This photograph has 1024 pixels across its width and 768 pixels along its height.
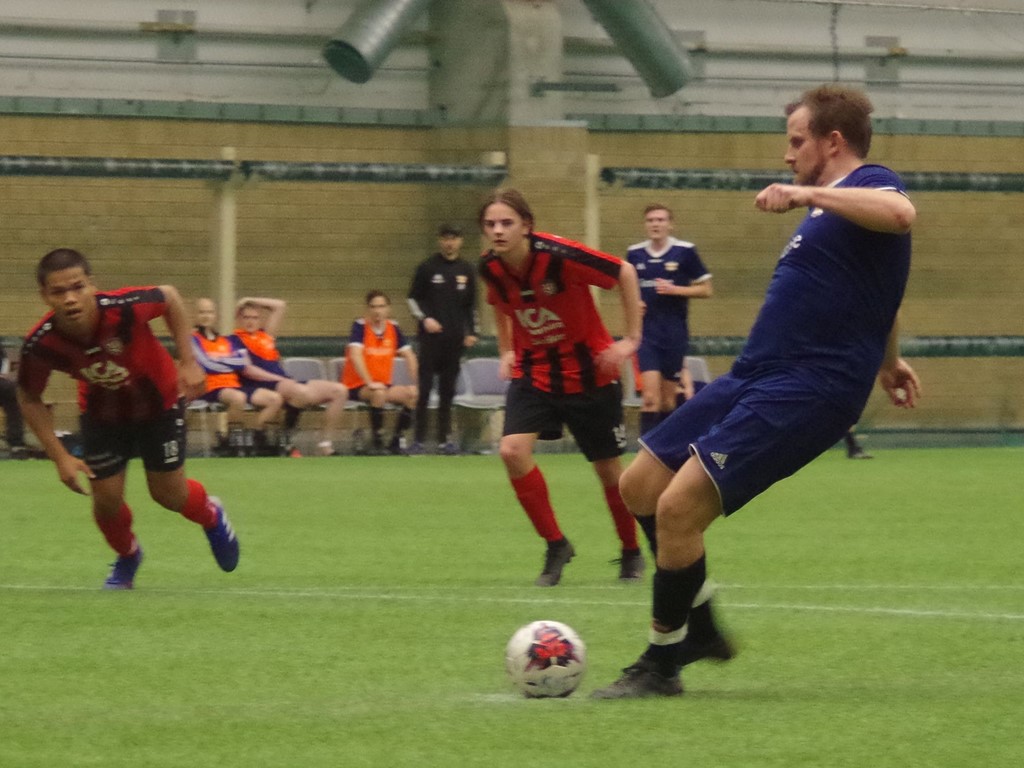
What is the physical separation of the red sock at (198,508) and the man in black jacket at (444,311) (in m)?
9.39

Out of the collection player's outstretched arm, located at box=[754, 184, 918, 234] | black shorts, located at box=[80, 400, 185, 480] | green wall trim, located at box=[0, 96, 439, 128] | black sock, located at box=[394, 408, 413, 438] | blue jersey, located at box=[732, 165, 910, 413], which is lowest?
black sock, located at box=[394, 408, 413, 438]

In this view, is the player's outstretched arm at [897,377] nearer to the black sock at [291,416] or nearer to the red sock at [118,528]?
the red sock at [118,528]

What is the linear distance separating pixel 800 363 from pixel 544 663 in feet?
3.58

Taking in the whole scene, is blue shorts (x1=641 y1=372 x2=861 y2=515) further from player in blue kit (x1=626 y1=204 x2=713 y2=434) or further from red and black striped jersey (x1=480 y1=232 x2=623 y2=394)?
player in blue kit (x1=626 y1=204 x2=713 y2=434)

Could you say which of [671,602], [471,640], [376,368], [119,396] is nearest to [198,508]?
[119,396]

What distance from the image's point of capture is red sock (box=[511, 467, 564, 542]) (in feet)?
28.1

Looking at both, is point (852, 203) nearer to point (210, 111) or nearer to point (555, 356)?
point (555, 356)

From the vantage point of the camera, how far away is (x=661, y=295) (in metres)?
15.0

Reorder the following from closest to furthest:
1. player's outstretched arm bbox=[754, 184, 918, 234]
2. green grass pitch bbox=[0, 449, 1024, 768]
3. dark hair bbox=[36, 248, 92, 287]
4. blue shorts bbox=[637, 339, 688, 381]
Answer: green grass pitch bbox=[0, 449, 1024, 768] → player's outstretched arm bbox=[754, 184, 918, 234] → dark hair bbox=[36, 248, 92, 287] → blue shorts bbox=[637, 339, 688, 381]

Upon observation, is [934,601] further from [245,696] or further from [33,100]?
[33,100]

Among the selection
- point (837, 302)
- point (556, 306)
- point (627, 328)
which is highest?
point (837, 302)

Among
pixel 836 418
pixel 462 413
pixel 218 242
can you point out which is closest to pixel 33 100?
pixel 218 242

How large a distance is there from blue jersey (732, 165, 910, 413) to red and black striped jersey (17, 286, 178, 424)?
3.42 metres

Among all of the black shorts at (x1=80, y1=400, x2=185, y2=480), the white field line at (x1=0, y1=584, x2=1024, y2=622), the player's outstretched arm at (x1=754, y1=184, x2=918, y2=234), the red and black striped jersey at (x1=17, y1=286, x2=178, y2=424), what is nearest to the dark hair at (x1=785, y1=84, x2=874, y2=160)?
the player's outstretched arm at (x1=754, y1=184, x2=918, y2=234)
